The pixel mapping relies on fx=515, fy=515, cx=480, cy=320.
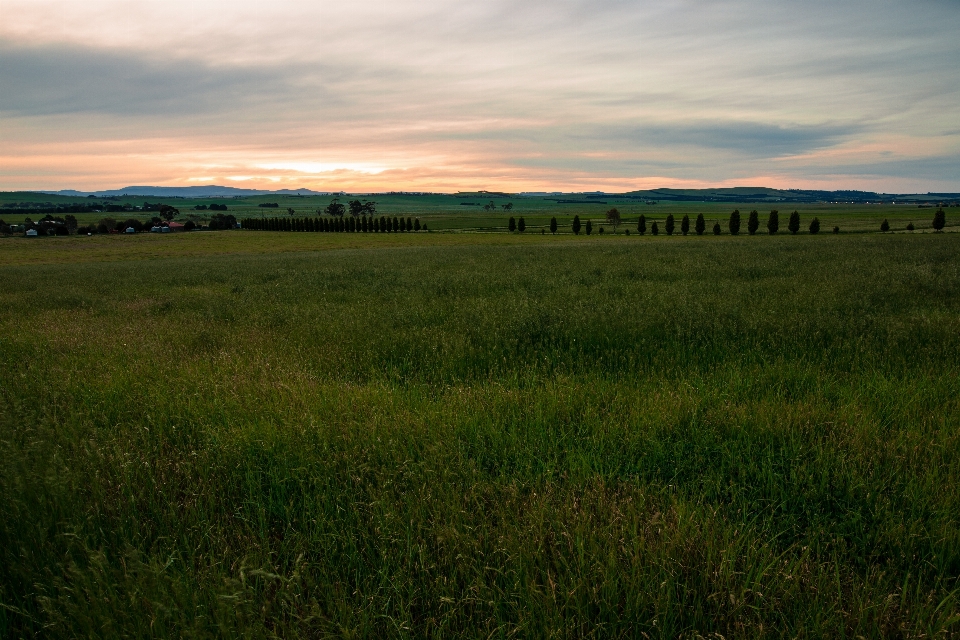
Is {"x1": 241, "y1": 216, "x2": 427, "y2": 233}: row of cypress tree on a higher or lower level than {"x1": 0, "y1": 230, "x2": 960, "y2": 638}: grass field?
higher

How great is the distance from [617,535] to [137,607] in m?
2.28

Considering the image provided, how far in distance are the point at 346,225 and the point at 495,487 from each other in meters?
132

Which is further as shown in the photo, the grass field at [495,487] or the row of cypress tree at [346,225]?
the row of cypress tree at [346,225]

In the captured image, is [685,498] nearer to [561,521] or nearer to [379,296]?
[561,521]

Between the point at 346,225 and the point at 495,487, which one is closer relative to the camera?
the point at 495,487

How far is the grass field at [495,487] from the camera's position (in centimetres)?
230

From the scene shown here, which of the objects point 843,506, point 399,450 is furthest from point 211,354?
point 843,506

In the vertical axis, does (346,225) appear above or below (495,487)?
above

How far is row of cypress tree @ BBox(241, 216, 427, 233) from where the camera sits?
119562mm

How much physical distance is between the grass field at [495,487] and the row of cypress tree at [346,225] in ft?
367

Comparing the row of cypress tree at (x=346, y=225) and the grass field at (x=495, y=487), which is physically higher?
the row of cypress tree at (x=346, y=225)

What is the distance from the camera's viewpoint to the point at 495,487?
10.4 ft

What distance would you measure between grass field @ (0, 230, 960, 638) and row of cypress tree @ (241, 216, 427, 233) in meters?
112

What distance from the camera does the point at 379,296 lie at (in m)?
12.3
